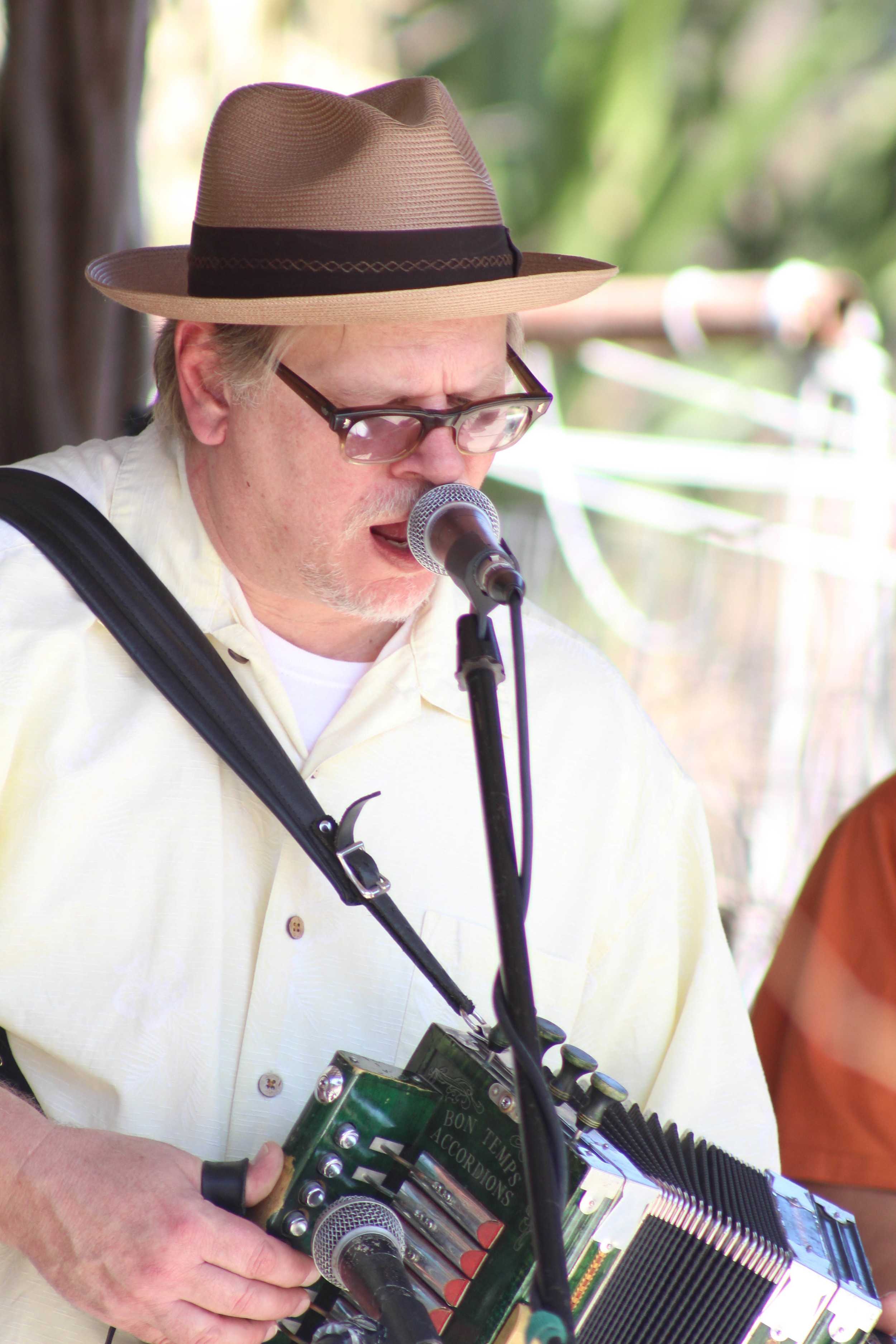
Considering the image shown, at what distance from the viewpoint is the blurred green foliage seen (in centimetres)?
665

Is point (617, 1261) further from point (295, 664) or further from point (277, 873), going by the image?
point (295, 664)

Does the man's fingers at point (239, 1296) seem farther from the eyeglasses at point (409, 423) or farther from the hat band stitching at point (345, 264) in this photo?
the hat band stitching at point (345, 264)

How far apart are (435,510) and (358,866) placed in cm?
52

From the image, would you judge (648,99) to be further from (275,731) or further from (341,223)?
(275,731)

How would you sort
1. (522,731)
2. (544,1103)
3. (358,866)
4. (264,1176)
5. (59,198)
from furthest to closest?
(59,198), (358,866), (264,1176), (522,731), (544,1103)

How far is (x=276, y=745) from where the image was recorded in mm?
1726

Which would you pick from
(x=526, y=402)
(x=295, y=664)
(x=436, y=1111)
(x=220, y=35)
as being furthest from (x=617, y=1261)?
(x=220, y=35)

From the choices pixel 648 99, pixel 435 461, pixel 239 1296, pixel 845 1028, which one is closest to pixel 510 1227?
pixel 239 1296

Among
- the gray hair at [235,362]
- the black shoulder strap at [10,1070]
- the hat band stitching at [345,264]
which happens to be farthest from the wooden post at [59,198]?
the black shoulder strap at [10,1070]

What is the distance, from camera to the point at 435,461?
1.68 m

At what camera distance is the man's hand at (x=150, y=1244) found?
4.57 feet

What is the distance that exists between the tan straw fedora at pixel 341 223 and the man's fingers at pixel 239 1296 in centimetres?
110

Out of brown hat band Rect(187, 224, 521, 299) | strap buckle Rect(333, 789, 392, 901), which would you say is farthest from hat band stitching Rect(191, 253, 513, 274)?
strap buckle Rect(333, 789, 392, 901)

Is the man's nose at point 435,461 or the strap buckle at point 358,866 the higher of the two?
the man's nose at point 435,461
